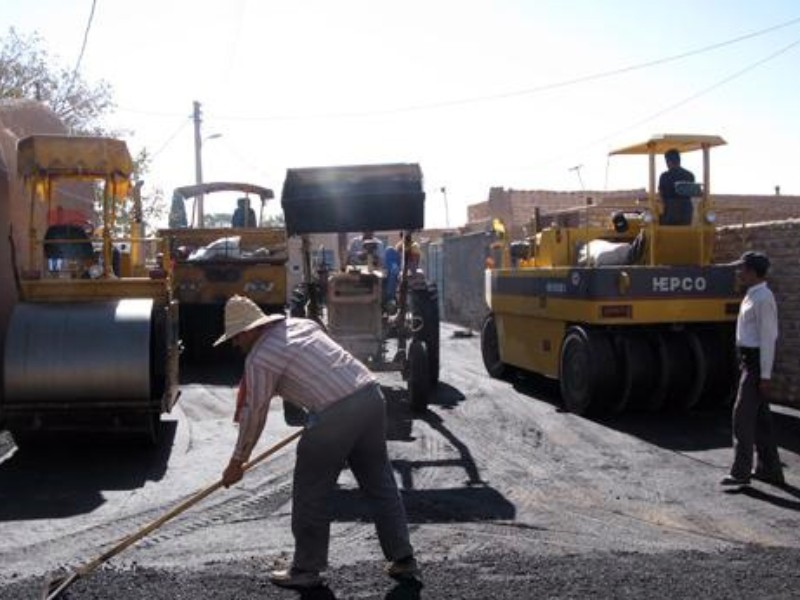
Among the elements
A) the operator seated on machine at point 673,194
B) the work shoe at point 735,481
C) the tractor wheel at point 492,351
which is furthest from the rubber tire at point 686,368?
the tractor wheel at point 492,351

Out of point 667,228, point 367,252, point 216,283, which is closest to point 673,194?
point 667,228

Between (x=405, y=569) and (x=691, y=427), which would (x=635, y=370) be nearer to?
(x=691, y=427)

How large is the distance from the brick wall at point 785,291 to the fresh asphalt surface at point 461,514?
310mm

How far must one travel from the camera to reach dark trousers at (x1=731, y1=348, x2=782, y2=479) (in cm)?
737

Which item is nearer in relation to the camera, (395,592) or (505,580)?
(395,592)

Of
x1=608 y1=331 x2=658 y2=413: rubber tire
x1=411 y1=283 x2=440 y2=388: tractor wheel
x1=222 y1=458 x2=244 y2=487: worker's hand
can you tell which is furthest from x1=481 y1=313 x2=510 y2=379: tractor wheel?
x1=222 y1=458 x2=244 y2=487: worker's hand

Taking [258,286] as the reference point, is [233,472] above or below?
below

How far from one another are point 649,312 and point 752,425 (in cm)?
261

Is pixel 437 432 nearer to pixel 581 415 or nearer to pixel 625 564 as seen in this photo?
pixel 581 415

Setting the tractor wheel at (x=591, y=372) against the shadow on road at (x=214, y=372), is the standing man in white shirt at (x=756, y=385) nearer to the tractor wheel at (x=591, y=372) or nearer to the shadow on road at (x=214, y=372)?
the tractor wheel at (x=591, y=372)

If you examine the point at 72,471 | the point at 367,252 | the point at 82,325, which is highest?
the point at 367,252

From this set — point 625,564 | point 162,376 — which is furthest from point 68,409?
point 625,564

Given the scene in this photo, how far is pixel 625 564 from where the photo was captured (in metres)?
5.52

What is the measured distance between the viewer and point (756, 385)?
7.42m
